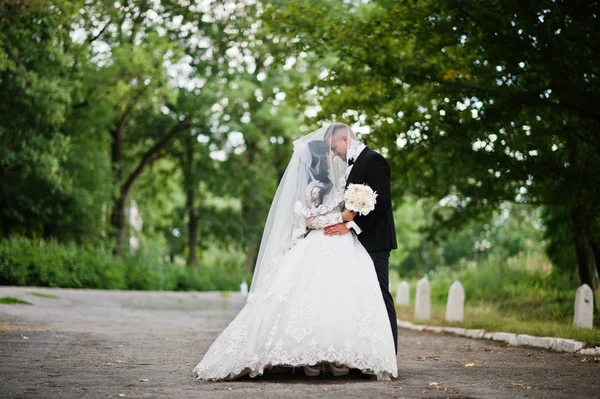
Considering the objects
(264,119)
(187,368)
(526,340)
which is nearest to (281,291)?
(187,368)

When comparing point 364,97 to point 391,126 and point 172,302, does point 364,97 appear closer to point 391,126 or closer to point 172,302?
point 391,126

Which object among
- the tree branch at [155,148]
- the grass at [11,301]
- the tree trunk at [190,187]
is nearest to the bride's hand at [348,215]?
the grass at [11,301]

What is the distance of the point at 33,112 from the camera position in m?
23.6

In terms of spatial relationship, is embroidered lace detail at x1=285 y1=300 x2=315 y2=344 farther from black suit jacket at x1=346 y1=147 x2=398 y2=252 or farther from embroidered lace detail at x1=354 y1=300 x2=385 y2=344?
black suit jacket at x1=346 y1=147 x2=398 y2=252

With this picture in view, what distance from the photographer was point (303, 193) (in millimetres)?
7949

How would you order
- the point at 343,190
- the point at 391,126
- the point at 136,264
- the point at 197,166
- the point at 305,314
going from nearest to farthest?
the point at 305,314 → the point at 343,190 → the point at 391,126 → the point at 136,264 → the point at 197,166

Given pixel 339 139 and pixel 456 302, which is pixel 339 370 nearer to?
pixel 339 139

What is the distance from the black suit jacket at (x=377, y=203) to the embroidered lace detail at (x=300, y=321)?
963mm

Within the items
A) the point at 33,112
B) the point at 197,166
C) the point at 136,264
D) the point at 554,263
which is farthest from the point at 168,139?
the point at 554,263

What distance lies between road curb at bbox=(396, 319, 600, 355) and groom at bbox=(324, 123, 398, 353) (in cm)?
364

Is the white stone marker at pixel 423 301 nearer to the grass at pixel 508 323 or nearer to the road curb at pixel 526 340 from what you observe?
the grass at pixel 508 323

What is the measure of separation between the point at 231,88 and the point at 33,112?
12211 mm

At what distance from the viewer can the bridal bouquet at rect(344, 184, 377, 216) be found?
7.59 meters

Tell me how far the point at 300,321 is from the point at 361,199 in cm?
132
